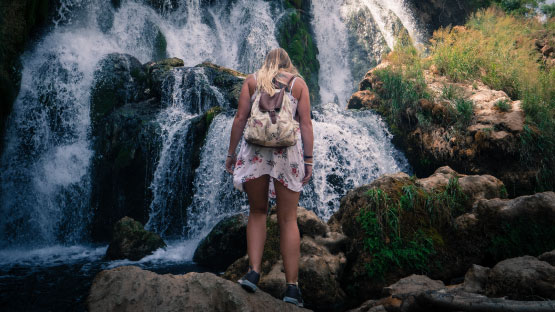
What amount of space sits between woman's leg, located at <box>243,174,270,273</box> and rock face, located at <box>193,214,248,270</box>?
2823 mm

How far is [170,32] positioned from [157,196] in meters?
8.87

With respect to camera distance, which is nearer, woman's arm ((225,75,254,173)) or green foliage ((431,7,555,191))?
woman's arm ((225,75,254,173))

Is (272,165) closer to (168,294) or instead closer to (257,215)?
(257,215)

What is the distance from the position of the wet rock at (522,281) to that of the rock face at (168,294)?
1.42m

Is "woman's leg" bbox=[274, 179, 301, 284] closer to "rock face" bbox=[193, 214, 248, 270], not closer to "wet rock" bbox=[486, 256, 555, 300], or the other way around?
"wet rock" bbox=[486, 256, 555, 300]

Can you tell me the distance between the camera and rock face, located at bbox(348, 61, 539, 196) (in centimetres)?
628

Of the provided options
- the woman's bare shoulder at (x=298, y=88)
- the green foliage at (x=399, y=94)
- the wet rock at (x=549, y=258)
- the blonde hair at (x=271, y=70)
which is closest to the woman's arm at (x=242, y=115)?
the blonde hair at (x=271, y=70)

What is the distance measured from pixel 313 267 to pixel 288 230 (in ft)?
4.07

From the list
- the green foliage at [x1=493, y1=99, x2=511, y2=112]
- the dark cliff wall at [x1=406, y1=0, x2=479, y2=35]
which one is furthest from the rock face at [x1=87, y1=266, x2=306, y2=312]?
the dark cliff wall at [x1=406, y1=0, x2=479, y2=35]

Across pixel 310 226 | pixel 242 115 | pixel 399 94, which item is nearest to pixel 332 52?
pixel 399 94

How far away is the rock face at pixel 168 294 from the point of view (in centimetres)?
201

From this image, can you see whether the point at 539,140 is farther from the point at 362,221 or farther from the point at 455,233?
the point at 362,221

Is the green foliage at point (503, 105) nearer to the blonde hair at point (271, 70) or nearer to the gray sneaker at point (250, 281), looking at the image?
the blonde hair at point (271, 70)

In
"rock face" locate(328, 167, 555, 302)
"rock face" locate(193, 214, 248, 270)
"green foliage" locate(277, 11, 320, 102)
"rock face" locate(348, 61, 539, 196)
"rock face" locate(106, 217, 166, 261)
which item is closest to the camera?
"rock face" locate(328, 167, 555, 302)
